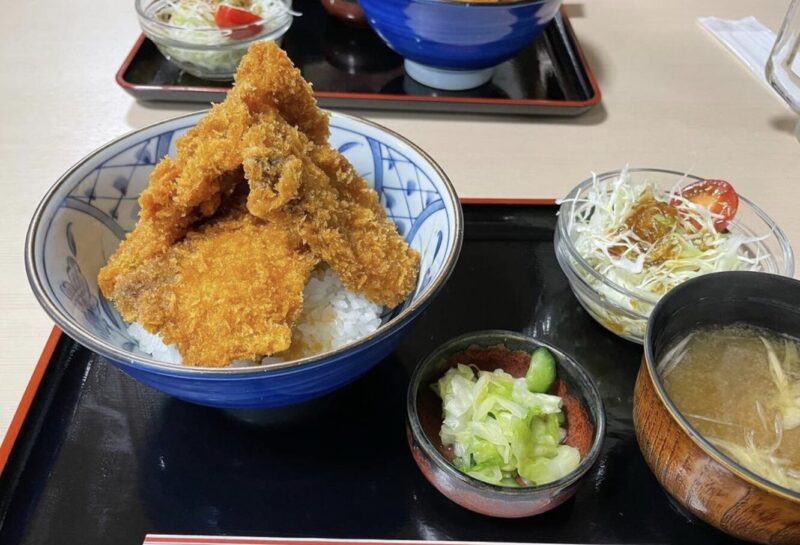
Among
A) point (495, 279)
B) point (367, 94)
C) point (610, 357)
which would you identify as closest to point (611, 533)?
point (610, 357)

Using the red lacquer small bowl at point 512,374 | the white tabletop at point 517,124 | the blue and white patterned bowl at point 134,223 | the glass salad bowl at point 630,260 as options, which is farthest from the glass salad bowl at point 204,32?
the red lacquer small bowl at point 512,374

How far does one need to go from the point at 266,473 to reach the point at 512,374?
43 cm

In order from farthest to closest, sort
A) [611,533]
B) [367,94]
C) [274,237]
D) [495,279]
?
1. [367,94]
2. [495,279]
3. [274,237]
4. [611,533]

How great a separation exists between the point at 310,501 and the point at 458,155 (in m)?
1.04

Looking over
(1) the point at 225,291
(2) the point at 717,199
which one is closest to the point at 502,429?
(1) the point at 225,291

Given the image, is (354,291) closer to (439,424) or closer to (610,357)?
(439,424)

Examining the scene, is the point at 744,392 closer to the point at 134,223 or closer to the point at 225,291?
the point at 225,291

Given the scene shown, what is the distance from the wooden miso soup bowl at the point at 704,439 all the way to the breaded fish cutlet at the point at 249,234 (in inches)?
17.2

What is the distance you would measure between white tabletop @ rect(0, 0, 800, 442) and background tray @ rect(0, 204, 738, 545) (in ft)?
0.94

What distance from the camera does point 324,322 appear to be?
110 cm

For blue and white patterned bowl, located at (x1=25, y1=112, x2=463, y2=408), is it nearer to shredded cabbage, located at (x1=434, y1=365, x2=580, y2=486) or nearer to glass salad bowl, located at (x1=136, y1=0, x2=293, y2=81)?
shredded cabbage, located at (x1=434, y1=365, x2=580, y2=486)

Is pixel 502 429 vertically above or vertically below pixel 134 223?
below

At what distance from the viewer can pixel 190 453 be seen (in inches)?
38.4

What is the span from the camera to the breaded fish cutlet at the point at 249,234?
38.0 inches
